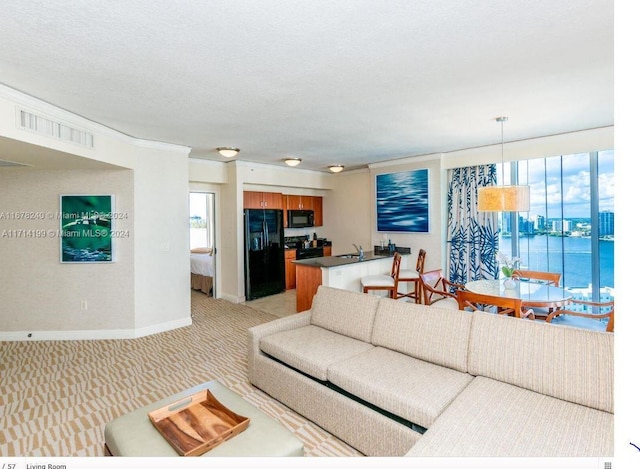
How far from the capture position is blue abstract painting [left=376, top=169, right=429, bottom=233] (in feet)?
18.2

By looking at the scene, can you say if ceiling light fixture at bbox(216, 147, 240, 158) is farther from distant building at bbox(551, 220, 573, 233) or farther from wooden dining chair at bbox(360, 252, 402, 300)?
distant building at bbox(551, 220, 573, 233)

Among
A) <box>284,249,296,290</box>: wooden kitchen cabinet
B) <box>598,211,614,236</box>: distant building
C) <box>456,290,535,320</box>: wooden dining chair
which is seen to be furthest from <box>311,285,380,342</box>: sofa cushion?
<box>284,249,296,290</box>: wooden kitchen cabinet

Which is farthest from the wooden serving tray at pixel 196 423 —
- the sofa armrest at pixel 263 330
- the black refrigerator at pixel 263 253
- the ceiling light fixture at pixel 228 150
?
the black refrigerator at pixel 263 253

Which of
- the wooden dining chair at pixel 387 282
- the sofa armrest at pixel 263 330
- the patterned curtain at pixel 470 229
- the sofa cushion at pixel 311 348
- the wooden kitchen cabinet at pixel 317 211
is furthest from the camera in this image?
the wooden kitchen cabinet at pixel 317 211

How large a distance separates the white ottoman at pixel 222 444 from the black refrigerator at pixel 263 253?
408 cm

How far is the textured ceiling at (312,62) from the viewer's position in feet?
5.43

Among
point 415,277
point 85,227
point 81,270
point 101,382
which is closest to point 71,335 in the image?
point 81,270

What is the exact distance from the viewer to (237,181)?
569cm

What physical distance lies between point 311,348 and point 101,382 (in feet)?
6.70

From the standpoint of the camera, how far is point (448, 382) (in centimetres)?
195

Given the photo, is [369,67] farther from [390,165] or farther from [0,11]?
[390,165]

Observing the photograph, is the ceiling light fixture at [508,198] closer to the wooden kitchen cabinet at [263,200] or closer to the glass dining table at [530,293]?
the glass dining table at [530,293]

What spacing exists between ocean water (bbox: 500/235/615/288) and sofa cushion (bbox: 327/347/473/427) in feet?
11.4

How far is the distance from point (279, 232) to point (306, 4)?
4.98m
